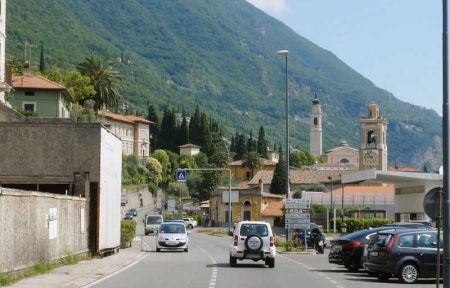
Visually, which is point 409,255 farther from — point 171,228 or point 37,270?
point 171,228

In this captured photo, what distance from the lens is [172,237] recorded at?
4634 centimetres

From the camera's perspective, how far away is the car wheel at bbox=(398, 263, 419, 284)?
2697cm

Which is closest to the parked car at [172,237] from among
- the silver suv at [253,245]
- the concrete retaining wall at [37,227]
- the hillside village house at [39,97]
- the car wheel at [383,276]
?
the concrete retaining wall at [37,227]

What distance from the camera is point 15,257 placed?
78.3 ft

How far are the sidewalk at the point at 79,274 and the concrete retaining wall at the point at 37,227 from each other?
601 mm

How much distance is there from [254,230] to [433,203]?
16.1m

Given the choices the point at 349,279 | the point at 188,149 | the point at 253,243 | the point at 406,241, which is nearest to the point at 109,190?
the point at 253,243

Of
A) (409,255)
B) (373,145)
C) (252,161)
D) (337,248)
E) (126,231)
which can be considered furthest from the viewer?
(252,161)

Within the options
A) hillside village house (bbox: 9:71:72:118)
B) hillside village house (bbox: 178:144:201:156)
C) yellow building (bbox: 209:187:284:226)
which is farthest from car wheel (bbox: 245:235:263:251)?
hillside village house (bbox: 178:144:201:156)

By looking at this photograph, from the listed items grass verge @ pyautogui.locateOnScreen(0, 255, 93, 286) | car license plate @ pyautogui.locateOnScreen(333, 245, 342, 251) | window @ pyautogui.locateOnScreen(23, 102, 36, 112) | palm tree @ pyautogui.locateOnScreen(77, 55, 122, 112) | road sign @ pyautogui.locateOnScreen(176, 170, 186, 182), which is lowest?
grass verge @ pyautogui.locateOnScreen(0, 255, 93, 286)

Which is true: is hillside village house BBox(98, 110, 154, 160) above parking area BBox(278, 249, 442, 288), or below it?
above

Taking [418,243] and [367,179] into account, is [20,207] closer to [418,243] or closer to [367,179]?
[418,243]

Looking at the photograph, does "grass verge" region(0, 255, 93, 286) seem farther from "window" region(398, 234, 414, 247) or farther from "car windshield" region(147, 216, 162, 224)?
"car windshield" region(147, 216, 162, 224)

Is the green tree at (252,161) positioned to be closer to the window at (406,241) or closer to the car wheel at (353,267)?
the car wheel at (353,267)
